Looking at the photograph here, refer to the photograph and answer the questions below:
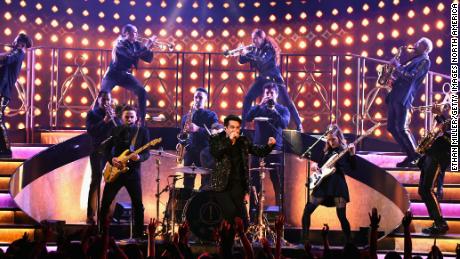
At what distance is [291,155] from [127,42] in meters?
3.02

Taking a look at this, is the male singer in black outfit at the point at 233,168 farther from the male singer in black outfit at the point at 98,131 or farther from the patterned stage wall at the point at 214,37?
the patterned stage wall at the point at 214,37

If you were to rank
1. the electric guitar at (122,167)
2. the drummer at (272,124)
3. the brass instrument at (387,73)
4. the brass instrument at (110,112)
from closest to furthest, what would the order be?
the electric guitar at (122,167) < the brass instrument at (110,112) < the drummer at (272,124) < the brass instrument at (387,73)

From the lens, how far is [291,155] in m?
13.0

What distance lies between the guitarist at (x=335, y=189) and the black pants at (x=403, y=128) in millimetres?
1918

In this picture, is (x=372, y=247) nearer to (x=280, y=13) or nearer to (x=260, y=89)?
(x=260, y=89)

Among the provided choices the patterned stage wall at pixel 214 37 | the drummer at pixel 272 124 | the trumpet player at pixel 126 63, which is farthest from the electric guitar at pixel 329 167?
the patterned stage wall at pixel 214 37

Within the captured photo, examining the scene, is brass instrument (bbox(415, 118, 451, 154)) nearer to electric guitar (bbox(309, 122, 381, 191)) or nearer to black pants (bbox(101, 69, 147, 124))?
electric guitar (bbox(309, 122, 381, 191))

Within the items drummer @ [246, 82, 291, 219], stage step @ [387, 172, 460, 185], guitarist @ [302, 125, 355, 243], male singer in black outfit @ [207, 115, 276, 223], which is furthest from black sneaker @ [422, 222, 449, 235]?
male singer in black outfit @ [207, 115, 276, 223]

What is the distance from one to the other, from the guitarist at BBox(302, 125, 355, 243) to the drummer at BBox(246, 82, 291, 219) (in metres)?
1.25

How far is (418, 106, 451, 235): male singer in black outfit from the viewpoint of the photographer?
11.0 meters

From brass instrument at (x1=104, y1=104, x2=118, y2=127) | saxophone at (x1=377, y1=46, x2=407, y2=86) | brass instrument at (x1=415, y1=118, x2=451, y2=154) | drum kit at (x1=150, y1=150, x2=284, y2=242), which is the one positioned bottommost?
drum kit at (x1=150, y1=150, x2=284, y2=242)

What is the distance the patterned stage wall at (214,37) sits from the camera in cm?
1600

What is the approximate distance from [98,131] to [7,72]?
1.95 meters

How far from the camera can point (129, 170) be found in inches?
418
